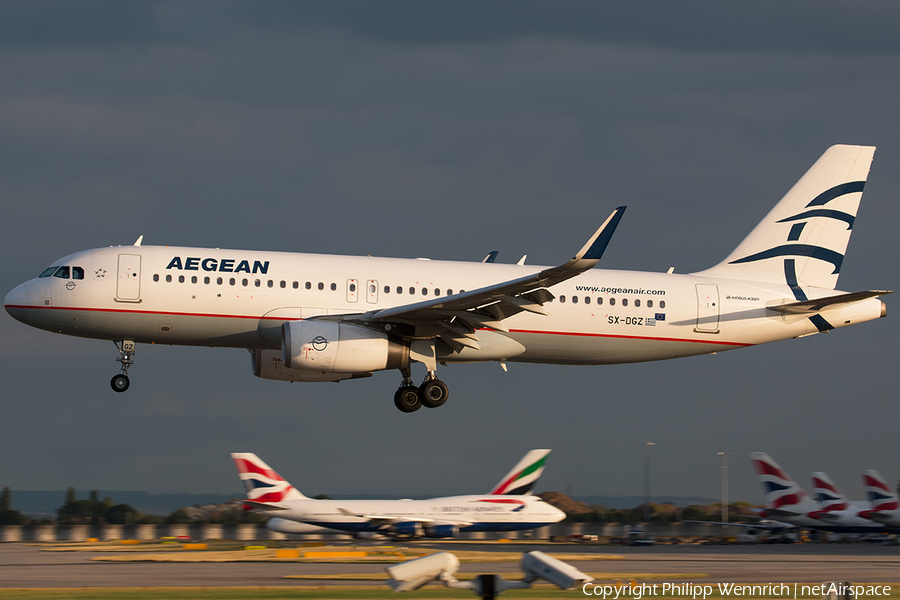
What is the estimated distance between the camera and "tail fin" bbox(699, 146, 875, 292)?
37.6 meters

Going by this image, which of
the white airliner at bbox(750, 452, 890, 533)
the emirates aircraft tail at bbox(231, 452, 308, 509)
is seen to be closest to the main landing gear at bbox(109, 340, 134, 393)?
the emirates aircraft tail at bbox(231, 452, 308, 509)

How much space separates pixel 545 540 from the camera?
51.2m

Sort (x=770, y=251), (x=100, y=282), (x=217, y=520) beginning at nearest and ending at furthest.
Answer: (x=100, y=282) < (x=770, y=251) < (x=217, y=520)

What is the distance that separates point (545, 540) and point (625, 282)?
2136 cm

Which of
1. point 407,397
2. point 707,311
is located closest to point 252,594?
point 407,397

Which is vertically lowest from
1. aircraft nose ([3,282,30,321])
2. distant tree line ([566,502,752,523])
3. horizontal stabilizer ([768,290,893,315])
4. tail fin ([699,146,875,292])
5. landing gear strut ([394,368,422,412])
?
distant tree line ([566,502,752,523])

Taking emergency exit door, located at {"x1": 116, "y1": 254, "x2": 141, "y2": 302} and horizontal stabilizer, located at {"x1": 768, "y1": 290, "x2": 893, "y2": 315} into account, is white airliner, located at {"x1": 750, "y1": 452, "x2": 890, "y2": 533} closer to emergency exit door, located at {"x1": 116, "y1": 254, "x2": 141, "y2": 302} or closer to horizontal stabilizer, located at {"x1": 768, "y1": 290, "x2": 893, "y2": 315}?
horizontal stabilizer, located at {"x1": 768, "y1": 290, "x2": 893, "y2": 315}

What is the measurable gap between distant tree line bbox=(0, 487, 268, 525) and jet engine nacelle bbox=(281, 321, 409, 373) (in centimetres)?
2816

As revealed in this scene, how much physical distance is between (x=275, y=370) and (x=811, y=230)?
21.4m

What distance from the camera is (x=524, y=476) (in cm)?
4747

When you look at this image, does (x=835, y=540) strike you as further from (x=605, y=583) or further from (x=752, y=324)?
(x=605, y=583)

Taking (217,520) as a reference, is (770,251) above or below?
above

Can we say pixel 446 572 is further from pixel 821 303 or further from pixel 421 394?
pixel 821 303

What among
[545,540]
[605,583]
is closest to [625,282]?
[605,583]
